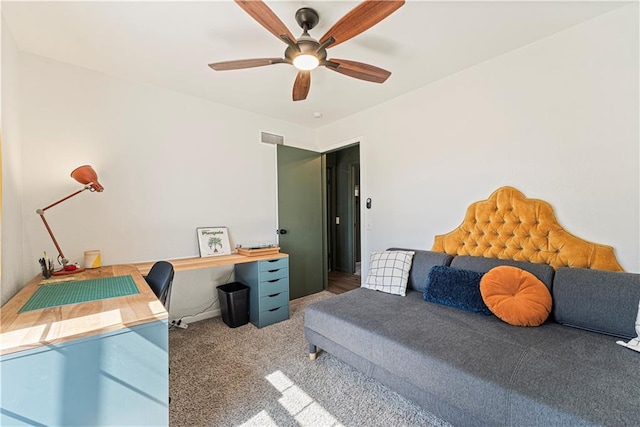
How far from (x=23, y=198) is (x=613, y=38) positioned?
437 cm

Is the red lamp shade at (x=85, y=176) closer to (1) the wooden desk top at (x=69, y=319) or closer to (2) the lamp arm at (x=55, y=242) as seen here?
(2) the lamp arm at (x=55, y=242)

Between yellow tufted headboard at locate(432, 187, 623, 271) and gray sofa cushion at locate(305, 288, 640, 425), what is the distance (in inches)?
20.6

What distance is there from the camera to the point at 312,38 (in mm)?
1634

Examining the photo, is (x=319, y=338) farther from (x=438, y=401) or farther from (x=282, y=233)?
(x=282, y=233)

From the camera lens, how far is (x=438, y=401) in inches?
54.6

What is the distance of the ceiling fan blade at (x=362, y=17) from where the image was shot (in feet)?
4.21

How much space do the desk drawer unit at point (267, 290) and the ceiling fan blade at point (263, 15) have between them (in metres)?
2.05

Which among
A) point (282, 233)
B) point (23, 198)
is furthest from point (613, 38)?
point (23, 198)

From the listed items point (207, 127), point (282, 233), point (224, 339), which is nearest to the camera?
point (224, 339)

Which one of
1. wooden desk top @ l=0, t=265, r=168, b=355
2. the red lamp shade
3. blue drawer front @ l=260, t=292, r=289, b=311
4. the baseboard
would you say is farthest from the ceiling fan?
the baseboard

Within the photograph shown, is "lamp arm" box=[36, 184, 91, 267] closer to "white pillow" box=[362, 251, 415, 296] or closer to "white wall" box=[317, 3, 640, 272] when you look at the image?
"white pillow" box=[362, 251, 415, 296]

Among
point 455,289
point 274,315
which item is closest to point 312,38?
point 455,289

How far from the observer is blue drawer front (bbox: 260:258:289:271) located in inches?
110

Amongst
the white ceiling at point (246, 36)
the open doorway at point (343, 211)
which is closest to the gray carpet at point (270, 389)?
the white ceiling at point (246, 36)
